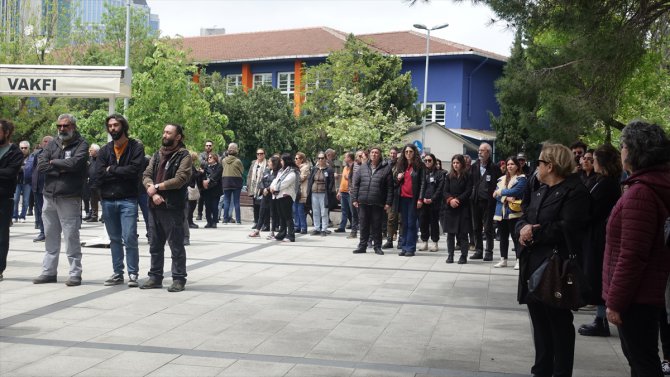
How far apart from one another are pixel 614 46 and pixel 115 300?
6730mm

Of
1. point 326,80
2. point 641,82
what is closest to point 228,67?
point 326,80

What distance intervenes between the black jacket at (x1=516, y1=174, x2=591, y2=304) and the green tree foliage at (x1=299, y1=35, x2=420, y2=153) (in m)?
36.6

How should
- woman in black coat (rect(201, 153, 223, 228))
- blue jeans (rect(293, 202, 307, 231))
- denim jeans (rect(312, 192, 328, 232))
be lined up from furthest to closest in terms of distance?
woman in black coat (rect(201, 153, 223, 228)), blue jeans (rect(293, 202, 307, 231)), denim jeans (rect(312, 192, 328, 232))

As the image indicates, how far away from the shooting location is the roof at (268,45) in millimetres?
56094

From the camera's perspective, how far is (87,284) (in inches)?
402

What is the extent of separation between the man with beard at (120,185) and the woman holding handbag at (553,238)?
5.76 m

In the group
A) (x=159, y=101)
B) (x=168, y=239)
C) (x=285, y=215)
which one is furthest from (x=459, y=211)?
(x=159, y=101)

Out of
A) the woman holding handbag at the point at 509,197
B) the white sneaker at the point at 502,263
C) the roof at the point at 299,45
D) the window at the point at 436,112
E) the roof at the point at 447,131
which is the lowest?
the white sneaker at the point at 502,263

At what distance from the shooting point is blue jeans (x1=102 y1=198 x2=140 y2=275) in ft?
33.1

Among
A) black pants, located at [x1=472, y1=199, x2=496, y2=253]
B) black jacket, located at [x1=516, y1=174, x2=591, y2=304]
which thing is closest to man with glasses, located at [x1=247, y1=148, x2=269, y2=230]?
black pants, located at [x1=472, y1=199, x2=496, y2=253]

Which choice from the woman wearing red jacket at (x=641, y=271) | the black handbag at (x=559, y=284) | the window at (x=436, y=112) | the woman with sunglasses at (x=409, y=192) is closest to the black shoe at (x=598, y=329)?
the black handbag at (x=559, y=284)

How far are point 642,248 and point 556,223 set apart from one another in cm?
102

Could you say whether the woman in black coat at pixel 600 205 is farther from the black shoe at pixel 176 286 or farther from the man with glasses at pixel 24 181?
the man with glasses at pixel 24 181

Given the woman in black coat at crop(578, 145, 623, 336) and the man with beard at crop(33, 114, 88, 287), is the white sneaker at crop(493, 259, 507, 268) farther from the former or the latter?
the man with beard at crop(33, 114, 88, 287)
